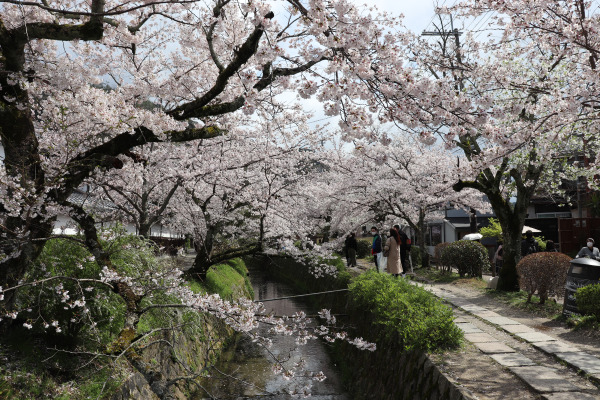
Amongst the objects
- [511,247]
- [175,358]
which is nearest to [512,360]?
[175,358]

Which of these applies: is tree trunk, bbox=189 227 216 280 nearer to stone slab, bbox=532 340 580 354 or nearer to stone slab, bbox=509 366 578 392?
stone slab, bbox=532 340 580 354

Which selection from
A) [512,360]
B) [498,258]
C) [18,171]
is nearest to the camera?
[18,171]

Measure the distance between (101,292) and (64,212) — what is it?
1.47 metres

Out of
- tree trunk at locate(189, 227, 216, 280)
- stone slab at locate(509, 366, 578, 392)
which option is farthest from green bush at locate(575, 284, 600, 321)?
tree trunk at locate(189, 227, 216, 280)

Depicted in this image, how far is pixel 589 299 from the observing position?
851 cm

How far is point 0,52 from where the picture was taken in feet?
18.6

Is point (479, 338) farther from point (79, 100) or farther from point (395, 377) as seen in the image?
point (79, 100)

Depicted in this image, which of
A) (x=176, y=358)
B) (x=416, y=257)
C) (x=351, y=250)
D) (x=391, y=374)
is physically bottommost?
(x=391, y=374)

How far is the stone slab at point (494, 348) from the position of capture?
23.2 feet

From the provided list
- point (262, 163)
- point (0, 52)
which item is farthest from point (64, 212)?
point (262, 163)

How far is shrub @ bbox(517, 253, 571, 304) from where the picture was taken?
35.1 ft

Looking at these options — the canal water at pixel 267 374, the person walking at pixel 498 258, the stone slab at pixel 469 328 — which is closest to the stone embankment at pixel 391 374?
the canal water at pixel 267 374

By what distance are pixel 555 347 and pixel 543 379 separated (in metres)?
1.78

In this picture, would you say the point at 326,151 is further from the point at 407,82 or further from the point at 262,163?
the point at 407,82
